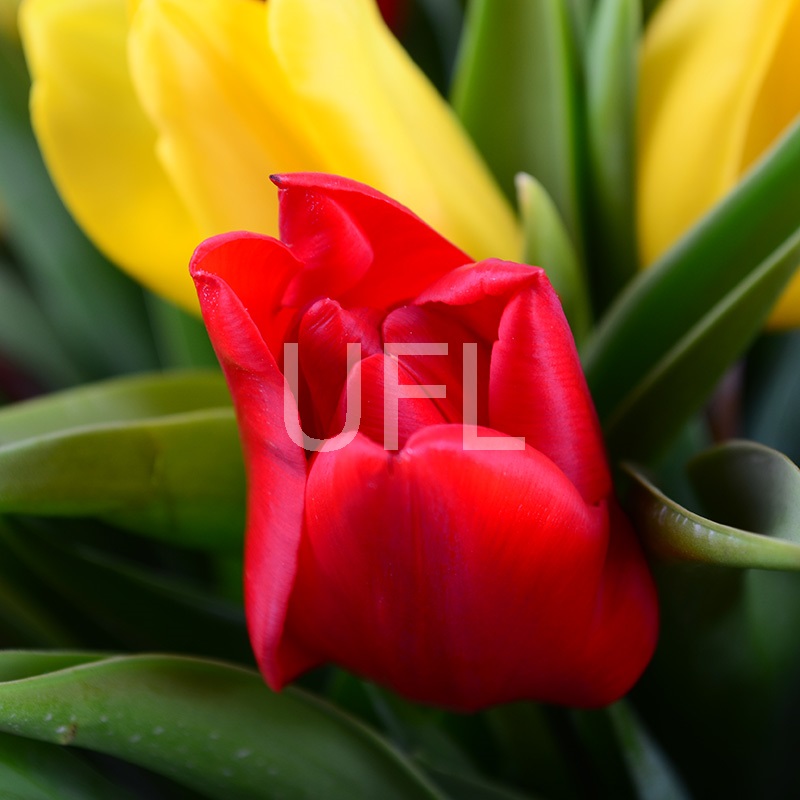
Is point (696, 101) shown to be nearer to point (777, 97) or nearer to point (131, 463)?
point (777, 97)

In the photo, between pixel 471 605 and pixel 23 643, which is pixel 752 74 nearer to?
pixel 471 605

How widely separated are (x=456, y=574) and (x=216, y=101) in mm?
165

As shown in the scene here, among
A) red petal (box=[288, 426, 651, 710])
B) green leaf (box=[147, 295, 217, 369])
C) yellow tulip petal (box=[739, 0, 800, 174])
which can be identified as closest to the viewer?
red petal (box=[288, 426, 651, 710])

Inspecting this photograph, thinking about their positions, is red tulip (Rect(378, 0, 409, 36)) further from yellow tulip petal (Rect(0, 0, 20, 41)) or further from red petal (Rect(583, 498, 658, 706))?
red petal (Rect(583, 498, 658, 706))

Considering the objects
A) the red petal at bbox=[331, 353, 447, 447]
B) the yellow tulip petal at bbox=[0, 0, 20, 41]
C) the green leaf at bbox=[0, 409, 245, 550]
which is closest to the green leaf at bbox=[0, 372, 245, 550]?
the green leaf at bbox=[0, 409, 245, 550]

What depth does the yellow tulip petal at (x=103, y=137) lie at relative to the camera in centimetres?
33

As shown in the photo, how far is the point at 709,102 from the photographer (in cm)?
31

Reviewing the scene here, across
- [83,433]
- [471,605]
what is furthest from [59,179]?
[471,605]

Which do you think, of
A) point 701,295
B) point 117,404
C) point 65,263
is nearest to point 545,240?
point 701,295

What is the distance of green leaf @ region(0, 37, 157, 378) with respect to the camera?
1.53 feet

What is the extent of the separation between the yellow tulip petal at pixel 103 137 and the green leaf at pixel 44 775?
0.48 feet

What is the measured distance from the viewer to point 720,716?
318 mm

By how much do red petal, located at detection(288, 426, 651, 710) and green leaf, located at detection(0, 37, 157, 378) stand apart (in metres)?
0.29

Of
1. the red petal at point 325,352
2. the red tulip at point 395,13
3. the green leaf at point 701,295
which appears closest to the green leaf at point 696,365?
the green leaf at point 701,295
